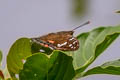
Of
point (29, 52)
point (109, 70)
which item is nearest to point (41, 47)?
point (29, 52)

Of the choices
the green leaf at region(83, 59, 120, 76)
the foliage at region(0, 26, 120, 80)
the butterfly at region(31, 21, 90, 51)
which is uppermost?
the butterfly at region(31, 21, 90, 51)

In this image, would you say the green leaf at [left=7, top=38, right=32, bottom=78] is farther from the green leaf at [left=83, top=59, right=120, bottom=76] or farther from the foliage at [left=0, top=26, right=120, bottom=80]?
the green leaf at [left=83, top=59, right=120, bottom=76]

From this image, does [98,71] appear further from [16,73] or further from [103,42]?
[16,73]

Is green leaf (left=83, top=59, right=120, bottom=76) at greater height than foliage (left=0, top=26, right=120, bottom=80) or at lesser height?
lesser

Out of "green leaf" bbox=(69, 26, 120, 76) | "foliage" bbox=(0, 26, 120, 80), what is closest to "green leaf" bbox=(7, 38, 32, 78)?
"foliage" bbox=(0, 26, 120, 80)

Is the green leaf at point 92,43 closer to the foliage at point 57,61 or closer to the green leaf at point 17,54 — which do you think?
the foliage at point 57,61

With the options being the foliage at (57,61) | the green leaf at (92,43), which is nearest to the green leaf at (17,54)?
the foliage at (57,61)
